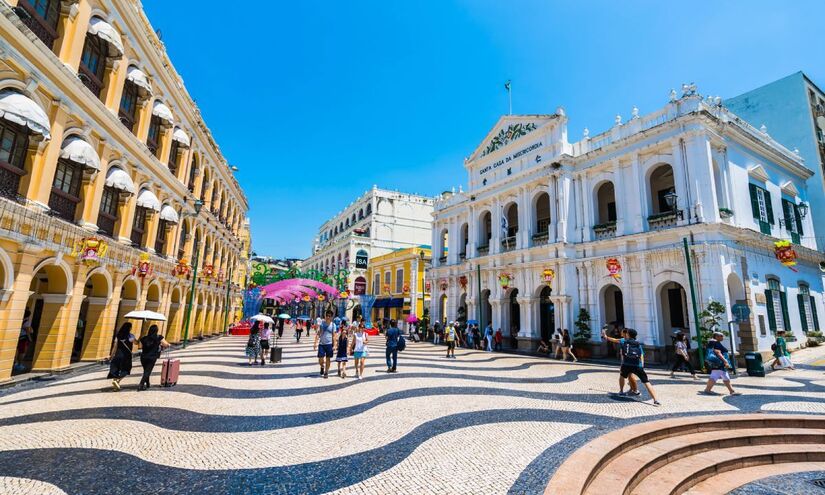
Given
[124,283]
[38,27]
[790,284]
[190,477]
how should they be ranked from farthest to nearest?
1. [790,284]
2. [124,283]
3. [38,27]
4. [190,477]

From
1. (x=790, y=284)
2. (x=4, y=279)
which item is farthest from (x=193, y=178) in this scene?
(x=790, y=284)

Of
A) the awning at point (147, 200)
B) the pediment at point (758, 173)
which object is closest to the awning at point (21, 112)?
the awning at point (147, 200)

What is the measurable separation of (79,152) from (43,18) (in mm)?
3663

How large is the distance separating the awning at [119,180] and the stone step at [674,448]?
1630 cm

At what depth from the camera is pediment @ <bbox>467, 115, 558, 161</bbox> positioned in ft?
74.9

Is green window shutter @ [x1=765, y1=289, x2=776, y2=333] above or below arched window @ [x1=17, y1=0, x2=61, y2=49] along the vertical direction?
below

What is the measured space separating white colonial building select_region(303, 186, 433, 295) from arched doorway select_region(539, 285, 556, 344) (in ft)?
89.9

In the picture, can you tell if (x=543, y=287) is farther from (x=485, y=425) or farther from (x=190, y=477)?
(x=190, y=477)

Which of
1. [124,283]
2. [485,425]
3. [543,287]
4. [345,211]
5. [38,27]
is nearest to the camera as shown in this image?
[485,425]

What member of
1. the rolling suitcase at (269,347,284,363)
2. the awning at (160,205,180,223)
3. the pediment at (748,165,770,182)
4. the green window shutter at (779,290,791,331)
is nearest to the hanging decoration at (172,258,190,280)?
the awning at (160,205,180,223)

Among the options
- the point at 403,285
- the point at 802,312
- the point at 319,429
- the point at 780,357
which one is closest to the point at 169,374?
the point at 319,429

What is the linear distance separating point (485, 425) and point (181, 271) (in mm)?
18553

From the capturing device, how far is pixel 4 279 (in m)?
9.03

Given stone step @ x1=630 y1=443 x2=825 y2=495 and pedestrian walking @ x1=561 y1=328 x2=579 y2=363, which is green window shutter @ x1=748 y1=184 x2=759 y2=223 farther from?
stone step @ x1=630 y1=443 x2=825 y2=495
